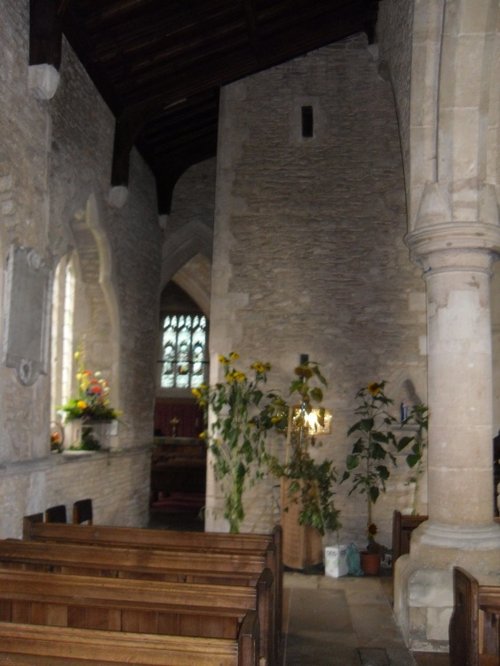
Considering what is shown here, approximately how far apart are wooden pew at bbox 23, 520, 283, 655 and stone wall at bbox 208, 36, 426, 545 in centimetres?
351

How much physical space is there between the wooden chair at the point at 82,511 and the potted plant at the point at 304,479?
6.01ft

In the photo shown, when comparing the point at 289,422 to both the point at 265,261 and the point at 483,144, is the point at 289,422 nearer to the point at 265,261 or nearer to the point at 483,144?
the point at 265,261

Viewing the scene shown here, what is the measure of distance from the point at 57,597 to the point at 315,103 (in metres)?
7.19

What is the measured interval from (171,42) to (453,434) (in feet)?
15.9

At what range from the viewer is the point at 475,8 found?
494 centimetres

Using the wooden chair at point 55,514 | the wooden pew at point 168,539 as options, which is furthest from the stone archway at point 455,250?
the wooden chair at point 55,514

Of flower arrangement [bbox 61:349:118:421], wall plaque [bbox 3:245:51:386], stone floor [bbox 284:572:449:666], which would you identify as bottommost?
stone floor [bbox 284:572:449:666]

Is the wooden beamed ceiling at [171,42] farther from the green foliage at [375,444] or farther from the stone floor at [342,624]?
the stone floor at [342,624]

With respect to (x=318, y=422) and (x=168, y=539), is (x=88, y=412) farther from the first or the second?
(x=168, y=539)

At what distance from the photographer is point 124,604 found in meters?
2.94

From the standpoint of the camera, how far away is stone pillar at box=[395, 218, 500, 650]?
15.1 feet

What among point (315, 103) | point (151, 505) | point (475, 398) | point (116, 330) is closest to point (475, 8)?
point (475, 398)

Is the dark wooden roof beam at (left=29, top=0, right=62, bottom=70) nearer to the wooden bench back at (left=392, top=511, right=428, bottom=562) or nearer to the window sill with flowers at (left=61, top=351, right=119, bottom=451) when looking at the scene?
the window sill with flowers at (left=61, top=351, right=119, bottom=451)

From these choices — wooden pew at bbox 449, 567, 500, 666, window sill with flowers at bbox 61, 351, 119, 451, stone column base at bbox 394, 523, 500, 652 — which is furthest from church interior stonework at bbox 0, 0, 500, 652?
wooden pew at bbox 449, 567, 500, 666
